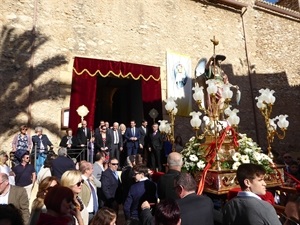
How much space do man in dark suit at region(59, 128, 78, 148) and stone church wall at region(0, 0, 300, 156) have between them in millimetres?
721

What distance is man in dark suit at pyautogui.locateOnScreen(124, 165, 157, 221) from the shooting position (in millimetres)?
3293

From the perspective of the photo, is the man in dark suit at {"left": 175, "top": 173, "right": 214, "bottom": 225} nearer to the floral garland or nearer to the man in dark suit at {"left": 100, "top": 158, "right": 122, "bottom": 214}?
the floral garland

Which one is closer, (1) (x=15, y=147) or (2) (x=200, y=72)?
(2) (x=200, y=72)

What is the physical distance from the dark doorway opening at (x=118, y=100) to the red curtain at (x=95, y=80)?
39.4 inches

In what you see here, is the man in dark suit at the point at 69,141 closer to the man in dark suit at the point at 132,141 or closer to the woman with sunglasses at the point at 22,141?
the woman with sunglasses at the point at 22,141

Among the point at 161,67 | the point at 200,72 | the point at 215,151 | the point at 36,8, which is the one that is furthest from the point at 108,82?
the point at 215,151

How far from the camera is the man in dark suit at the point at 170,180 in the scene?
3.10 meters

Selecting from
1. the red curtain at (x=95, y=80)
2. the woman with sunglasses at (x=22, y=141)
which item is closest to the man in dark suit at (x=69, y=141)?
the red curtain at (x=95, y=80)

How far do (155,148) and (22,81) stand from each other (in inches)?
172

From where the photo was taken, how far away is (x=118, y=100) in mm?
13289

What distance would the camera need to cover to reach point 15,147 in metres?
7.17

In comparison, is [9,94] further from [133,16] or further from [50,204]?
[50,204]

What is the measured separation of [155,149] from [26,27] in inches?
212

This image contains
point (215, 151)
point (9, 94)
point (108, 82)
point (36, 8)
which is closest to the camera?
point (215, 151)
